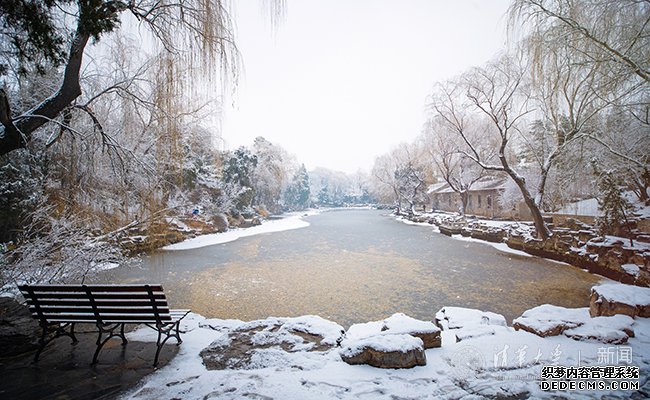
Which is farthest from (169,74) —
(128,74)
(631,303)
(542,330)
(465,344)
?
(631,303)

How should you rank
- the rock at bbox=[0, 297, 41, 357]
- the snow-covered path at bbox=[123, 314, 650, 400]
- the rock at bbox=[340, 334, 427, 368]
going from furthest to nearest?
the rock at bbox=[0, 297, 41, 357] → the rock at bbox=[340, 334, 427, 368] → the snow-covered path at bbox=[123, 314, 650, 400]

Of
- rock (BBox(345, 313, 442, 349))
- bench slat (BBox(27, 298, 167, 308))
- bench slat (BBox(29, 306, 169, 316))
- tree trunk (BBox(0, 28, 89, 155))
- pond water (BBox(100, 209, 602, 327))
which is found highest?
tree trunk (BBox(0, 28, 89, 155))

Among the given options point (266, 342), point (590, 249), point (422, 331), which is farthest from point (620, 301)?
point (590, 249)

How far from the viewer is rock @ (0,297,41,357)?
345 cm

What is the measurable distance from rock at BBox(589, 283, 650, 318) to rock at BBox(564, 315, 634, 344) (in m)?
0.55

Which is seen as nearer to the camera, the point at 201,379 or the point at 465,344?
the point at 201,379

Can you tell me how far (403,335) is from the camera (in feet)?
10.8

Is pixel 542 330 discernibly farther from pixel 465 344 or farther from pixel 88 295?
pixel 88 295

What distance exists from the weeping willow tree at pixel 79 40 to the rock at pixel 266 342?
3.36 m

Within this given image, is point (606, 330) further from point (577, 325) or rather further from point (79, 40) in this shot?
point (79, 40)

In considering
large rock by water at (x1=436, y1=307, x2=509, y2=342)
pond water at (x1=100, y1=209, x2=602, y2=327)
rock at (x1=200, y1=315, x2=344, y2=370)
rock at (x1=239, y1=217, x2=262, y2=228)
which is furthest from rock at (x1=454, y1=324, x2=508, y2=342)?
rock at (x1=239, y1=217, x2=262, y2=228)

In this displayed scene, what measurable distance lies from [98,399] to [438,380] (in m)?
3.51

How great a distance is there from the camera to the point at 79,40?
2875 mm

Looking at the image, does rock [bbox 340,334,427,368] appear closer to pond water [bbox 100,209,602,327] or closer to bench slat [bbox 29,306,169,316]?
pond water [bbox 100,209,602,327]
